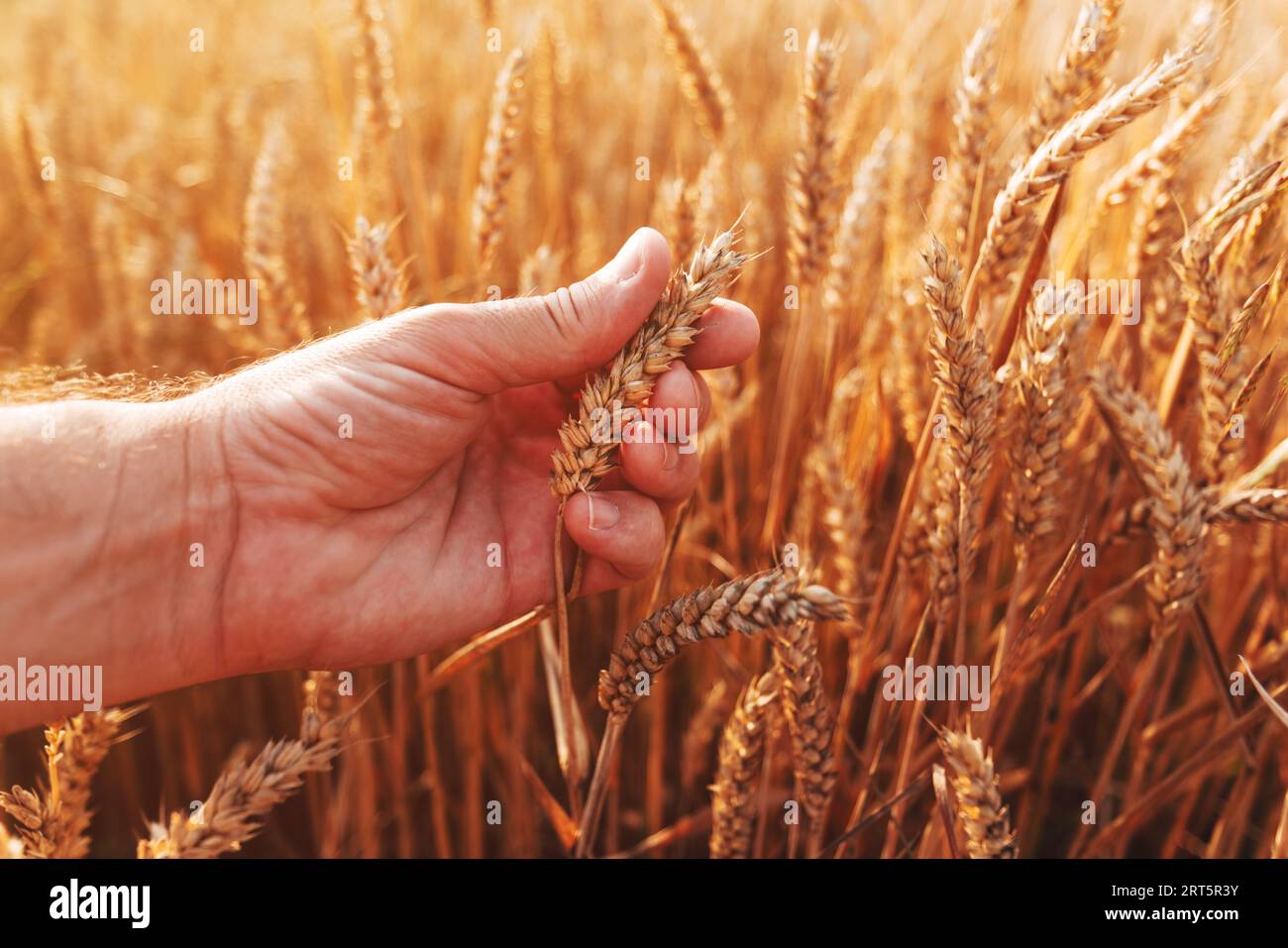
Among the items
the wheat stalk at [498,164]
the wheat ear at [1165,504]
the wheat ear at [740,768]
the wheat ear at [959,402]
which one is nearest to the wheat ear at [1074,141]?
the wheat ear at [959,402]

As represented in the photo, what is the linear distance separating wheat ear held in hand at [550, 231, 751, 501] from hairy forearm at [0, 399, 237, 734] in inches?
22.0

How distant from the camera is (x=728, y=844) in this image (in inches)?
47.8

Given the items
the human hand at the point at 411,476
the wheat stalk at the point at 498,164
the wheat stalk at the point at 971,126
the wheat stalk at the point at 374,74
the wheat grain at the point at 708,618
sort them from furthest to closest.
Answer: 1. the wheat stalk at the point at 374,74
2. the wheat stalk at the point at 498,164
3. the wheat stalk at the point at 971,126
4. the human hand at the point at 411,476
5. the wheat grain at the point at 708,618

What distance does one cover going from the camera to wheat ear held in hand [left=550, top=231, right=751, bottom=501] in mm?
985

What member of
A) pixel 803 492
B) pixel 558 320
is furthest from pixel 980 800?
pixel 558 320

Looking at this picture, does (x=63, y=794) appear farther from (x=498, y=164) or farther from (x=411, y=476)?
(x=498, y=164)

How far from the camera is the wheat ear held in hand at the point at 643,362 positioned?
0.99 m

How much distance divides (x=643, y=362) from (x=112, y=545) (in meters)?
0.78

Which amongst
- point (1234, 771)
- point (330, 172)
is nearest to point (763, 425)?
point (1234, 771)

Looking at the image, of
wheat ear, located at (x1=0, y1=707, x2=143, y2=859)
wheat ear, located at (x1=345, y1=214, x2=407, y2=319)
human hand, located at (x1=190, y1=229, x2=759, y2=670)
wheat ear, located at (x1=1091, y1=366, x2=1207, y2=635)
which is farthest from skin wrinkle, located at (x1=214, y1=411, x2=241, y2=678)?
wheat ear, located at (x1=1091, y1=366, x2=1207, y2=635)

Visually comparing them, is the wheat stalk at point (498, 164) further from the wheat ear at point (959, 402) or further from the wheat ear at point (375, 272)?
Result: the wheat ear at point (959, 402)

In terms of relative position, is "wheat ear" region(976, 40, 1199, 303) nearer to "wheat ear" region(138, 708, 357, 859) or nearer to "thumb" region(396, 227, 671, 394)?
"thumb" region(396, 227, 671, 394)

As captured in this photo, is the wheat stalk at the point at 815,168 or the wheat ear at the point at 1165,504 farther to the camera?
the wheat stalk at the point at 815,168

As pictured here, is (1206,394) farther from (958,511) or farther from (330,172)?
(330,172)
